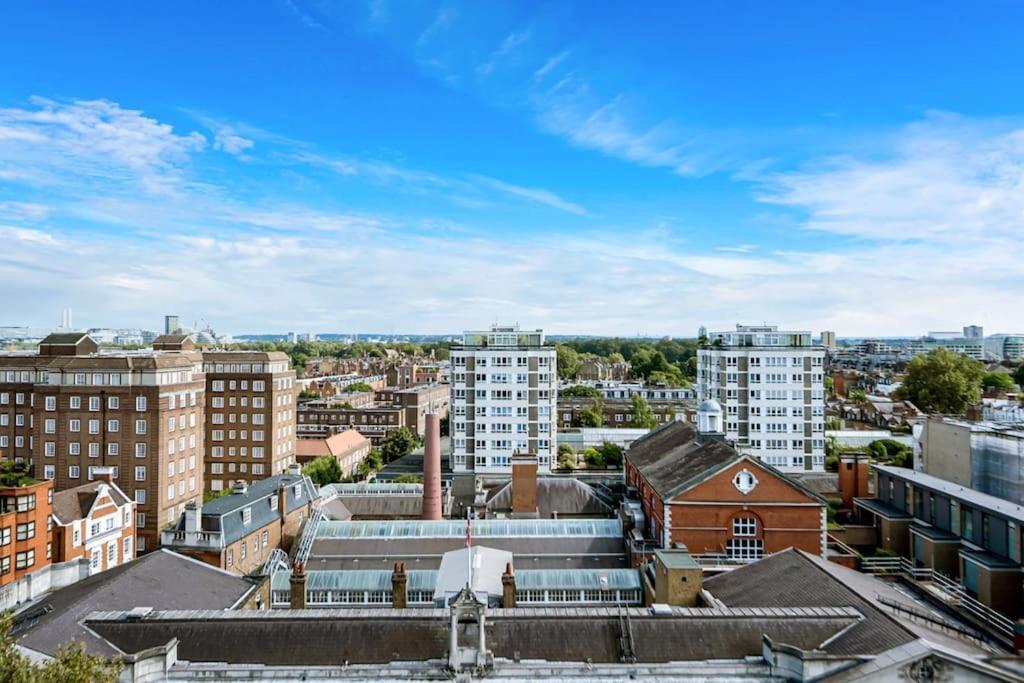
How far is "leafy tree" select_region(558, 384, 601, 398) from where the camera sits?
12875cm

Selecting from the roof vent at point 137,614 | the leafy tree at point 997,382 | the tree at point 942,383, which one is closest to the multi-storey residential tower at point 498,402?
the roof vent at point 137,614

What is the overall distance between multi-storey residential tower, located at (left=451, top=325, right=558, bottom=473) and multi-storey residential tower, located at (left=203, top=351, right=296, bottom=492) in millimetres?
20319

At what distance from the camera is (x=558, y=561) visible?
3828 cm

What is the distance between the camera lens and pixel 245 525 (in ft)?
120

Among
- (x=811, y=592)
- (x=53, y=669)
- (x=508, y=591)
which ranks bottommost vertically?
(x=508, y=591)

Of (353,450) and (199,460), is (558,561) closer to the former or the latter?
(199,460)

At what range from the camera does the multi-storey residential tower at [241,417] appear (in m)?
71.7

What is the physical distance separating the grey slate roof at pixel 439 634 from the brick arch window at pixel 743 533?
13818mm

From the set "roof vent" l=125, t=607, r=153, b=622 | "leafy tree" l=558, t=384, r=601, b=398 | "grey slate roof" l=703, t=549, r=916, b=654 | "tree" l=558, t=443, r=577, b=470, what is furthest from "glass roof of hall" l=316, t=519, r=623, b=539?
"leafy tree" l=558, t=384, r=601, b=398

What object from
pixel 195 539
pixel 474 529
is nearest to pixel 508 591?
pixel 474 529

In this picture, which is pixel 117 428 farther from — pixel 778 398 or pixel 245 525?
pixel 778 398

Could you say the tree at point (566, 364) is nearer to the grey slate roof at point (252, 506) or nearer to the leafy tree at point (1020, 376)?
the leafy tree at point (1020, 376)

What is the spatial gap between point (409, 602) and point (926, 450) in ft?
128

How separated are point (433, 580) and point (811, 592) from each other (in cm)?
1893
